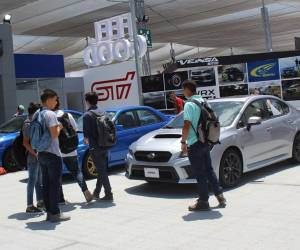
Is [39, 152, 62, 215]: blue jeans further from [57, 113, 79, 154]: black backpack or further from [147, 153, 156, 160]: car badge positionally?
[147, 153, 156, 160]: car badge

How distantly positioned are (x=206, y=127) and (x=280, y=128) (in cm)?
313

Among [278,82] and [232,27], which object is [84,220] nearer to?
[278,82]

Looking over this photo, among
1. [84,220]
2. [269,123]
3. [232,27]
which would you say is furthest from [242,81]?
[232,27]

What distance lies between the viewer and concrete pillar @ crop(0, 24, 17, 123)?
63.1ft

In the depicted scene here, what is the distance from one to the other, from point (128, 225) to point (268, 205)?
1959 millimetres

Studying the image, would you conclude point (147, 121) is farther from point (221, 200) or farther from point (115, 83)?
point (115, 83)

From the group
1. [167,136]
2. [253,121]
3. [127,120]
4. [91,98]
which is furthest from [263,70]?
[91,98]

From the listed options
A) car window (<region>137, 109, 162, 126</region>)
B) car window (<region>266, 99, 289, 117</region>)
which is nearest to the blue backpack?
car window (<region>266, 99, 289, 117</region>)

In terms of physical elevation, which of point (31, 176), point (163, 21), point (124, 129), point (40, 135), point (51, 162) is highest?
point (163, 21)

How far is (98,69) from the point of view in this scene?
824 inches

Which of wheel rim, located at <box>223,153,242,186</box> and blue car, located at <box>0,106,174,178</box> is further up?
blue car, located at <box>0,106,174,178</box>

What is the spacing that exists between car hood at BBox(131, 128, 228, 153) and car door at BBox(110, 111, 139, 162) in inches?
77.0

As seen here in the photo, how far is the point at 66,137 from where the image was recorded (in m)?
7.41

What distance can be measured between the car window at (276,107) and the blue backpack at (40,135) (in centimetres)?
463
